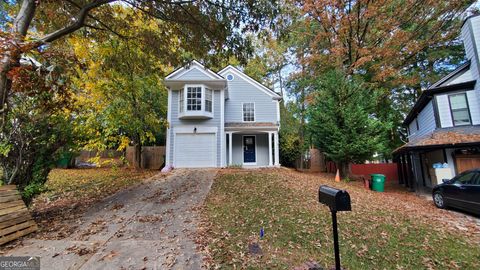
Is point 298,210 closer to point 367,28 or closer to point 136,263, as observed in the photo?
point 136,263

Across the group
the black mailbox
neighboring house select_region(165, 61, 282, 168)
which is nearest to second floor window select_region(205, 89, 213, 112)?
neighboring house select_region(165, 61, 282, 168)

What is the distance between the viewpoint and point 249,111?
652 inches

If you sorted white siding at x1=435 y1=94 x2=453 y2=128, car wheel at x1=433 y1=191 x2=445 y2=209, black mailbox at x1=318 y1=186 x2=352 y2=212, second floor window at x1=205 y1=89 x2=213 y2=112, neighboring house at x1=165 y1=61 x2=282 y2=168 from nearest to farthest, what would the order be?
black mailbox at x1=318 y1=186 x2=352 y2=212
car wheel at x1=433 y1=191 x2=445 y2=209
white siding at x1=435 y1=94 x2=453 y2=128
neighboring house at x1=165 y1=61 x2=282 y2=168
second floor window at x1=205 y1=89 x2=213 y2=112

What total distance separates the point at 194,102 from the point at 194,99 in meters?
0.19

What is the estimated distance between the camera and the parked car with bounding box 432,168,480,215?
665 centimetres

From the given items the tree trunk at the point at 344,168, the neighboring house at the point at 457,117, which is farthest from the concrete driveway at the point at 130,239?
the neighboring house at the point at 457,117

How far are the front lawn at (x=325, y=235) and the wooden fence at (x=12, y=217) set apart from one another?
3667 mm

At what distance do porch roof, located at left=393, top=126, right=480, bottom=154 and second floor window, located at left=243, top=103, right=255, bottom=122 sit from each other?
959cm

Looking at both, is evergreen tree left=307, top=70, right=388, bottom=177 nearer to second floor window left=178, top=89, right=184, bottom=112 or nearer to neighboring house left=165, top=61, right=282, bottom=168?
neighboring house left=165, top=61, right=282, bottom=168

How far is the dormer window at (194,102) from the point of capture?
13391 mm

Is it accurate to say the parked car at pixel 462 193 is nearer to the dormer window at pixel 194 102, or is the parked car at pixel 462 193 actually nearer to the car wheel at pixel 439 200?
the car wheel at pixel 439 200

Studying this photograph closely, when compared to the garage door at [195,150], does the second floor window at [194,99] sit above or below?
above

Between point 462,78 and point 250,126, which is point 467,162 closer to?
point 462,78

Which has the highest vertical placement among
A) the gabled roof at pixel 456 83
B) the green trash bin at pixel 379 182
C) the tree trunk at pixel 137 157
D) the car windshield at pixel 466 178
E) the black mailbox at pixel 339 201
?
the gabled roof at pixel 456 83
